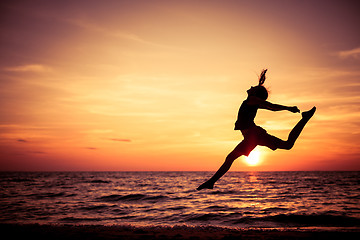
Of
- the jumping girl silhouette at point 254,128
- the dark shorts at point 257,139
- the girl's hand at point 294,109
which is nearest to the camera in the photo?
the girl's hand at point 294,109

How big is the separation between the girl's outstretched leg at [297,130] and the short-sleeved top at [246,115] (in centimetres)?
83

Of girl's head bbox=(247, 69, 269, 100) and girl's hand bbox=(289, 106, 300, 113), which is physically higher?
girl's head bbox=(247, 69, 269, 100)

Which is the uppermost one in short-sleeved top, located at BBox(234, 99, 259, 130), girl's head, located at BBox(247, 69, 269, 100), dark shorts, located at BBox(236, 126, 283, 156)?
girl's head, located at BBox(247, 69, 269, 100)

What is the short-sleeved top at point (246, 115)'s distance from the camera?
18.3 feet

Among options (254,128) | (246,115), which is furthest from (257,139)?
(246,115)

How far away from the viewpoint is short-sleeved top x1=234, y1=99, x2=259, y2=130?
5574 millimetres

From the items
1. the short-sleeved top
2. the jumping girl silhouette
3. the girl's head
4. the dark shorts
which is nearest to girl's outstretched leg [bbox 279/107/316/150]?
the jumping girl silhouette

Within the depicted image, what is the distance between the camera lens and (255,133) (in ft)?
18.7

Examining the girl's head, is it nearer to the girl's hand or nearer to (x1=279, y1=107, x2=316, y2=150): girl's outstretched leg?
the girl's hand

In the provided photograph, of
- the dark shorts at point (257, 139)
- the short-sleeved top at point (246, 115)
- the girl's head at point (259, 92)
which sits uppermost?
the girl's head at point (259, 92)

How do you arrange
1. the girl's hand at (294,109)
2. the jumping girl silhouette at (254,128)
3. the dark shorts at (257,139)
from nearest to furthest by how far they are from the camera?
the girl's hand at (294,109) < the jumping girl silhouette at (254,128) < the dark shorts at (257,139)

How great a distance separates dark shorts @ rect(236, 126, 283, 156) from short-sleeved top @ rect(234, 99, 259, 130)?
0.13 m

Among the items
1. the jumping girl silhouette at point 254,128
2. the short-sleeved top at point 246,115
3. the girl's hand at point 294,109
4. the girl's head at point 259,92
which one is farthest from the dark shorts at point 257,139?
the girl's hand at point 294,109

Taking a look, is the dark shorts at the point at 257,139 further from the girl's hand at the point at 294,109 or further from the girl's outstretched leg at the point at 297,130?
the girl's hand at the point at 294,109
